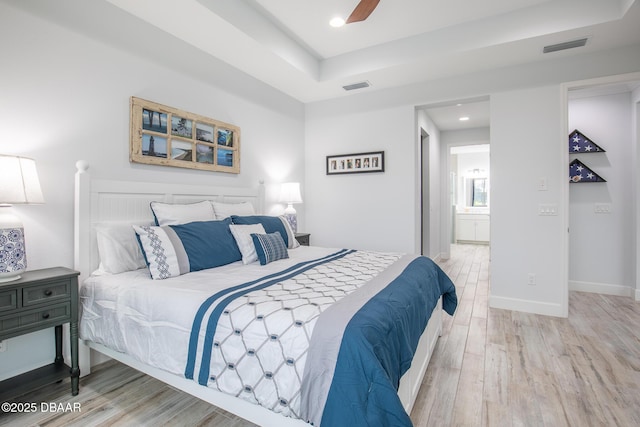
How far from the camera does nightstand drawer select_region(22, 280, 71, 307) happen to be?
1.73 metres

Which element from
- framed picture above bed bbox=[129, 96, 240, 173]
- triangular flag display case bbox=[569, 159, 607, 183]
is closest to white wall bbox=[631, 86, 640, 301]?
triangular flag display case bbox=[569, 159, 607, 183]

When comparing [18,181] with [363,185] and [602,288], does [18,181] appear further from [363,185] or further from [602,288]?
[602,288]

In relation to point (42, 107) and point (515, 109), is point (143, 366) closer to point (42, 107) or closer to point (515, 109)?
point (42, 107)

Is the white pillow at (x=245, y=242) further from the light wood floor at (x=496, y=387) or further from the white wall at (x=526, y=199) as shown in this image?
the white wall at (x=526, y=199)

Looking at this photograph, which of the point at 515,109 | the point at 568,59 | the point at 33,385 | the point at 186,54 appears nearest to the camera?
the point at 33,385

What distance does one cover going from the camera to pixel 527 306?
11.3 ft

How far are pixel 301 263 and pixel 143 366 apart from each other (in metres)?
1.15

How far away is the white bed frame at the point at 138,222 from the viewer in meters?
1.49

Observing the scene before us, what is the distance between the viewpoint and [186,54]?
2.91 metres

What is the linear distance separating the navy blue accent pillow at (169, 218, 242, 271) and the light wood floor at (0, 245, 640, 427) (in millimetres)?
824

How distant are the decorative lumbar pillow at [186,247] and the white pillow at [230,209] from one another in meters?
0.37

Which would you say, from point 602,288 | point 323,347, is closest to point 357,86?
point 323,347

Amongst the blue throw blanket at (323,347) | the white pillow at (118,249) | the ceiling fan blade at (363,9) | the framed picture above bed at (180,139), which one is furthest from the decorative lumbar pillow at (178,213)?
the ceiling fan blade at (363,9)

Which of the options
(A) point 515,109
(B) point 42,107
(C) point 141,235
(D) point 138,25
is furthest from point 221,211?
(A) point 515,109
